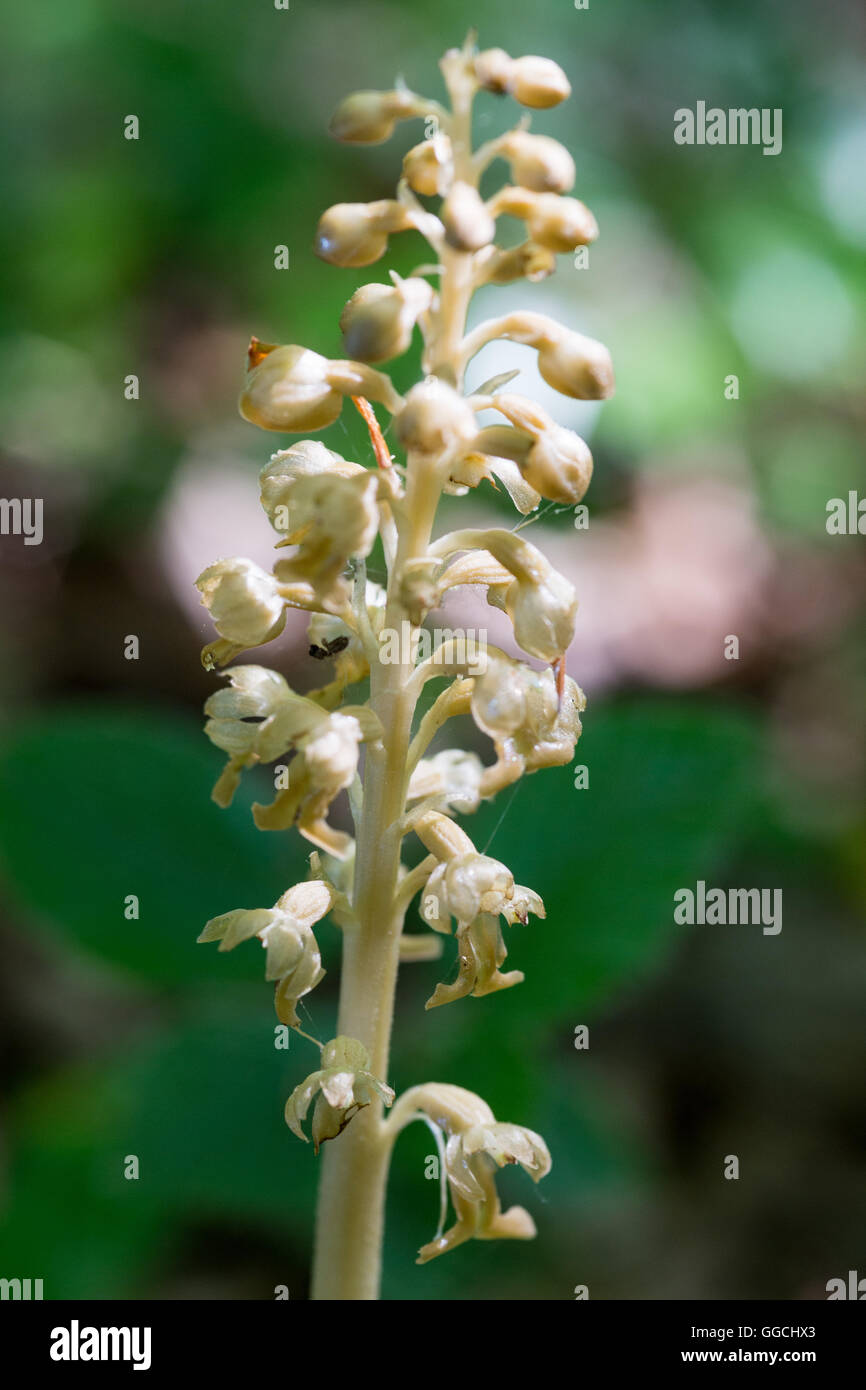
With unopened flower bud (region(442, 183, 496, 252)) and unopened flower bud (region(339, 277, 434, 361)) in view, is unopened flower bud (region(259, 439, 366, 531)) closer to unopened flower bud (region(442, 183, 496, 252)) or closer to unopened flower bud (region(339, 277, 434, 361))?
unopened flower bud (region(339, 277, 434, 361))

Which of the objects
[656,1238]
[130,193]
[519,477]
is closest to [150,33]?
[130,193]

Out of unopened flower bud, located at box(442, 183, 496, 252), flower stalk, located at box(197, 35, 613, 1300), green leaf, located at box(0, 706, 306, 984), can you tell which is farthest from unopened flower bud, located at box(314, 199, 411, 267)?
green leaf, located at box(0, 706, 306, 984)

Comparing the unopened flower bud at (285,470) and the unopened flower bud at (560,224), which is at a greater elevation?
the unopened flower bud at (560,224)

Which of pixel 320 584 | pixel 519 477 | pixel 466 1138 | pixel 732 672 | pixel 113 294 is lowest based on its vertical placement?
pixel 466 1138

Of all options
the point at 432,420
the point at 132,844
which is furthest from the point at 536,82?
the point at 132,844

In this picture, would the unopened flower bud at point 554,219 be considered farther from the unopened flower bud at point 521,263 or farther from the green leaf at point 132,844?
the green leaf at point 132,844

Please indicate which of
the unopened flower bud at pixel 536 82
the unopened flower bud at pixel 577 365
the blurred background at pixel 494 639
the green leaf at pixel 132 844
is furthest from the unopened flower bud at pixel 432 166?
the green leaf at pixel 132 844

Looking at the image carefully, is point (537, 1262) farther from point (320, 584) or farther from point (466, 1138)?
point (320, 584)
